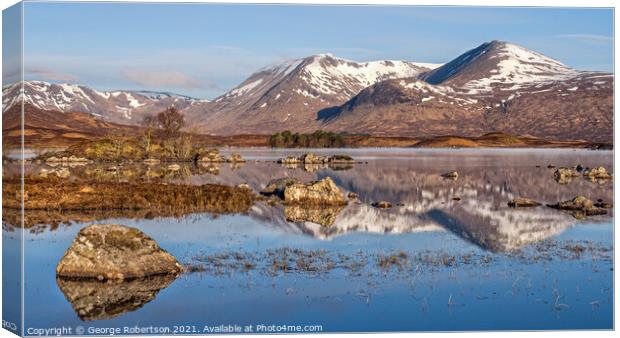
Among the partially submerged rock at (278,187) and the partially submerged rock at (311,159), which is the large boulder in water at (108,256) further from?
the partially submerged rock at (311,159)

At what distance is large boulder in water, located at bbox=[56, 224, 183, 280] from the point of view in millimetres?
20000

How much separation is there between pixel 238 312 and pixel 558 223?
20.7m

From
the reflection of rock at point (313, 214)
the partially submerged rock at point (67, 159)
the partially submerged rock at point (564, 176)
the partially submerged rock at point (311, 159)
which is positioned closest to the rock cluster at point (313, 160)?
the partially submerged rock at point (311, 159)

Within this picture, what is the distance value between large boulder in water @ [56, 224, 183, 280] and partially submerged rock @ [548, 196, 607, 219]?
77.0 feet

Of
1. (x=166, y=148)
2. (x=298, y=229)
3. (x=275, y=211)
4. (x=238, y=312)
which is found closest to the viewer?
(x=238, y=312)

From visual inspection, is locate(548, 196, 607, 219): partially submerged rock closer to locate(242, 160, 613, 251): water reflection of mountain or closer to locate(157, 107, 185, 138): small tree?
locate(242, 160, 613, 251): water reflection of mountain

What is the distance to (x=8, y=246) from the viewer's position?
15922mm

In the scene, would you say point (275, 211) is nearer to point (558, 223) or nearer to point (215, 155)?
point (558, 223)

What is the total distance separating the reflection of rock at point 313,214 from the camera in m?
34.1

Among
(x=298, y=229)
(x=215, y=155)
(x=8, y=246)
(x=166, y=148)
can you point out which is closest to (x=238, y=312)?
(x=8, y=246)

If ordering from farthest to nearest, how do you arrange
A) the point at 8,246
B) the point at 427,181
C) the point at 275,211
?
the point at 427,181
the point at 275,211
the point at 8,246

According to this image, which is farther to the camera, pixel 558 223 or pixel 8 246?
pixel 558 223

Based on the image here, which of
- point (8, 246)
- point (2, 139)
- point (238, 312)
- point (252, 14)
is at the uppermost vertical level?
point (252, 14)

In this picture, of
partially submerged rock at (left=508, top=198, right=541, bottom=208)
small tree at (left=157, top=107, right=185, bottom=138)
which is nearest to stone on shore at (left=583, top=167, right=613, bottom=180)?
partially submerged rock at (left=508, top=198, right=541, bottom=208)
